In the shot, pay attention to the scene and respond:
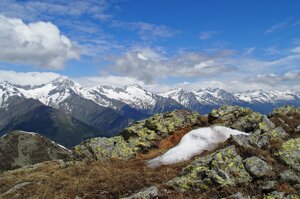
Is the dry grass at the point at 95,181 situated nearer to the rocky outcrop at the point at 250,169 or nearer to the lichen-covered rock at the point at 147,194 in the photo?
the lichen-covered rock at the point at 147,194

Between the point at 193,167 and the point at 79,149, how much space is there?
48.5 ft

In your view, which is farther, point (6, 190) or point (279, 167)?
point (6, 190)

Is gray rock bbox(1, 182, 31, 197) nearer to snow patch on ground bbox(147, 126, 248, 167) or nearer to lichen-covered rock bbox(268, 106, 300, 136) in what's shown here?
snow patch on ground bbox(147, 126, 248, 167)

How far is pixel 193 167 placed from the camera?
22.9m

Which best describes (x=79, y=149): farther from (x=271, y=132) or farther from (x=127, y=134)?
(x=271, y=132)

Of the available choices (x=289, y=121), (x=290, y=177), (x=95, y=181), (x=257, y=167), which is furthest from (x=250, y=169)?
(x=289, y=121)

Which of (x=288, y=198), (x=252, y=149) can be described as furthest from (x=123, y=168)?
(x=288, y=198)

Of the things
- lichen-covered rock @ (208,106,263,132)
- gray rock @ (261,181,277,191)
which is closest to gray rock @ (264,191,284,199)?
gray rock @ (261,181,277,191)

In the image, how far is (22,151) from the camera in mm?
119938

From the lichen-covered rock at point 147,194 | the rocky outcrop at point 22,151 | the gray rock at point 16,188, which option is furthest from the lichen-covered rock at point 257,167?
the rocky outcrop at point 22,151

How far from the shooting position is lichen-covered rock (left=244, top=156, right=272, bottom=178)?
21.0 metres

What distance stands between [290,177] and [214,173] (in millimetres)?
4107

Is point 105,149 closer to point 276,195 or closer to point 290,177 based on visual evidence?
point 290,177

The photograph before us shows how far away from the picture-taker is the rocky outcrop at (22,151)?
11581cm
